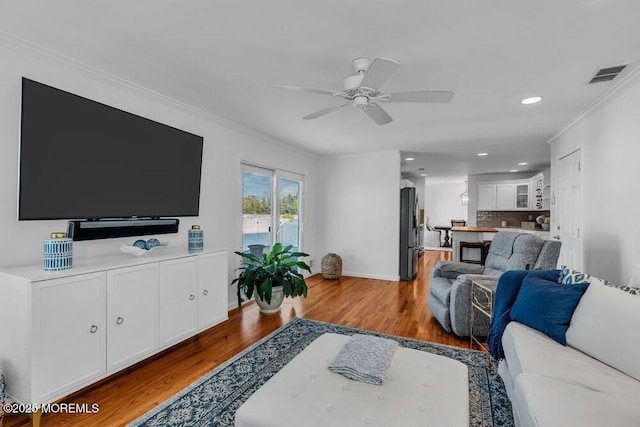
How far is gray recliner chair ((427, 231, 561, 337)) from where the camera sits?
111 inches

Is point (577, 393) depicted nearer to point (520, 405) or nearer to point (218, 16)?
point (520, 405)

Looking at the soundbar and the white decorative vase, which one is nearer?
the soundbar

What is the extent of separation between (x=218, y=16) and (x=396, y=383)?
2.28 metres

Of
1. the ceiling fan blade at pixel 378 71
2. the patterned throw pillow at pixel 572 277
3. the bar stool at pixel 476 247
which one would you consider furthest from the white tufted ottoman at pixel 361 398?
the bar stool at pixel 476 247

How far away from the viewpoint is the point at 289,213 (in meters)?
5.30

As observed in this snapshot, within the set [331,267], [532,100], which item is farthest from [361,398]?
[331,267]

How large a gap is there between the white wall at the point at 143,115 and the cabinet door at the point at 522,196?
6.28 metres

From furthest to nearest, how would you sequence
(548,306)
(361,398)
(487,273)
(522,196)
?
(522,196), (487,273), (548,306), (361,398)

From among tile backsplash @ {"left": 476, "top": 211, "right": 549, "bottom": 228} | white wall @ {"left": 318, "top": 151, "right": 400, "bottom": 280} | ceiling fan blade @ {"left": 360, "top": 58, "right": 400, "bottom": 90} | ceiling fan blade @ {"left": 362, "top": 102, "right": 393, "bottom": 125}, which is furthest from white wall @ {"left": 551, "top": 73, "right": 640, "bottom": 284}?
tile backsplash @ {"left": 476, "top": 211, "right": 549, "bottom": 228}

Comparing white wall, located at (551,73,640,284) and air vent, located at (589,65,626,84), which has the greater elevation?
air vent, located at (589,65,626,84)

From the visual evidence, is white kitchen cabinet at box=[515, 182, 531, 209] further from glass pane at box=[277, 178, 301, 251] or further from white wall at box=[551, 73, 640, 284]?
glass pane at box=[277, 178, 301, 251]

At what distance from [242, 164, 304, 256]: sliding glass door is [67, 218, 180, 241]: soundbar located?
1320 millimetres

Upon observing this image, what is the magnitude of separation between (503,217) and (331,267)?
5805mm

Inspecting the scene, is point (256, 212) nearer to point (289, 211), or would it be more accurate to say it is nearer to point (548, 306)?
point (289, 211)
